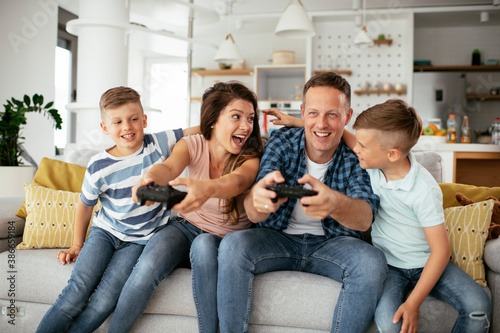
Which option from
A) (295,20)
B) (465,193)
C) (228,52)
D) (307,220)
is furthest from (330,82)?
(228,52)

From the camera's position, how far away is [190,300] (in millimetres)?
1532

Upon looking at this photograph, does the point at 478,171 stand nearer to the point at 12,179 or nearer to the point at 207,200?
the point at 207,200

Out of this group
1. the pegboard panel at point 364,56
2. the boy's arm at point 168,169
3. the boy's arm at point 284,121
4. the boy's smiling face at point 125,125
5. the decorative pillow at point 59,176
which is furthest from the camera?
the pegboard panel at point 364,56

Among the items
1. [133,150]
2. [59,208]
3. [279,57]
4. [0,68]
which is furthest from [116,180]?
[279,57]

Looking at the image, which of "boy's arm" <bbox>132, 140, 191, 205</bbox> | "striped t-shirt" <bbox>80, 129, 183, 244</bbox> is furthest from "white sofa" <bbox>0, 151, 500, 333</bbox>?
"boy's arm" <bbox>132, 140, 191, 205</bbox>

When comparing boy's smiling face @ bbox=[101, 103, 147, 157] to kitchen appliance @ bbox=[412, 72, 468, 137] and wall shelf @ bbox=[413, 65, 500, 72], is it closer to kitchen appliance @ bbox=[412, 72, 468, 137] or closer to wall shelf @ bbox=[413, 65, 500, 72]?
kitchen appliance @ bbox=[412, 72, 468, 137]

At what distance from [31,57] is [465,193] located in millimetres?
4630

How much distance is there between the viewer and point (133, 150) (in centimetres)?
169

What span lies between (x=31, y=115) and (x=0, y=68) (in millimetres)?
583

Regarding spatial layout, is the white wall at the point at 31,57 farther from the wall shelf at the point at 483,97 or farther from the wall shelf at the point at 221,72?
the wall shelf at the point at 483,97

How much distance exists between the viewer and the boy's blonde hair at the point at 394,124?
142cm

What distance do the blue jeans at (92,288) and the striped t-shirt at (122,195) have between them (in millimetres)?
63

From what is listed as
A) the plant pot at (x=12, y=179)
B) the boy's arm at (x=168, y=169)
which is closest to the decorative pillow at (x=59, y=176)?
the boy's arm at (x=168, y=169)

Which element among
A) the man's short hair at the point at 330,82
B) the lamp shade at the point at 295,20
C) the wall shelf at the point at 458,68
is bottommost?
the man's short hair at the point at 330,82
